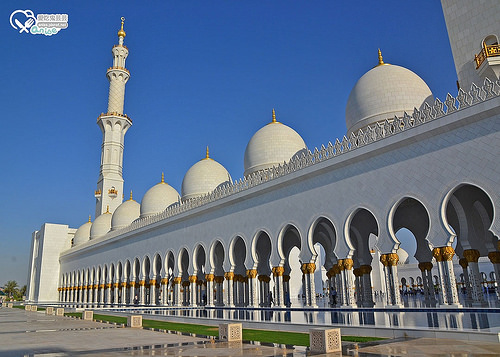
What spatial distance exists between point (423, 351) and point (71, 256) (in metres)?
35.3

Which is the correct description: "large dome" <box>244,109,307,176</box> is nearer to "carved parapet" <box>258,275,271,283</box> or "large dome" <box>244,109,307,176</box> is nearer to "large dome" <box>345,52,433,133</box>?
"large dome" <box>345,52,433,133</box>

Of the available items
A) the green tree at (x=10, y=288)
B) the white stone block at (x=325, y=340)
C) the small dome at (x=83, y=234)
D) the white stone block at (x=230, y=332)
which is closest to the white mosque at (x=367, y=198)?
the white stone block at (x=325, y=340)

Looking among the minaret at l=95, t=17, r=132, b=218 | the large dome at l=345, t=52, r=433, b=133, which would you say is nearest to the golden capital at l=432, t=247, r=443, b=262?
the large dome at l=345, t=52, r=433, b=133

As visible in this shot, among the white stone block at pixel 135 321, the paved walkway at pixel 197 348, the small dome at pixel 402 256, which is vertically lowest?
the paved walkway at pixel 197 348

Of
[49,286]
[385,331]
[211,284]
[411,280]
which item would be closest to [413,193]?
[385,331]

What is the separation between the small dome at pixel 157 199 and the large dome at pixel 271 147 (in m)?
8.05

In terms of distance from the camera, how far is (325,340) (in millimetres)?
5547

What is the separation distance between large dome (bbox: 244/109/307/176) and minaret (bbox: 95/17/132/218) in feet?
61.0

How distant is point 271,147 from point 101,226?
1937 centimetres

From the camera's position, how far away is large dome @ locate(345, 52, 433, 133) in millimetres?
14438

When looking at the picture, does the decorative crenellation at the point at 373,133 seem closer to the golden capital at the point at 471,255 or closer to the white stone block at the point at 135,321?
the golden capital at the point at 471,255

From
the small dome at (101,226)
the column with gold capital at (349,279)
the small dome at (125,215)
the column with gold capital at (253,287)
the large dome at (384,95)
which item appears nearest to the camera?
the column with gold capital at (349,279)

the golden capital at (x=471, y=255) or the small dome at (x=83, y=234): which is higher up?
the small dome at (x=83, y=234)

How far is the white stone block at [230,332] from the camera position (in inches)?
279
